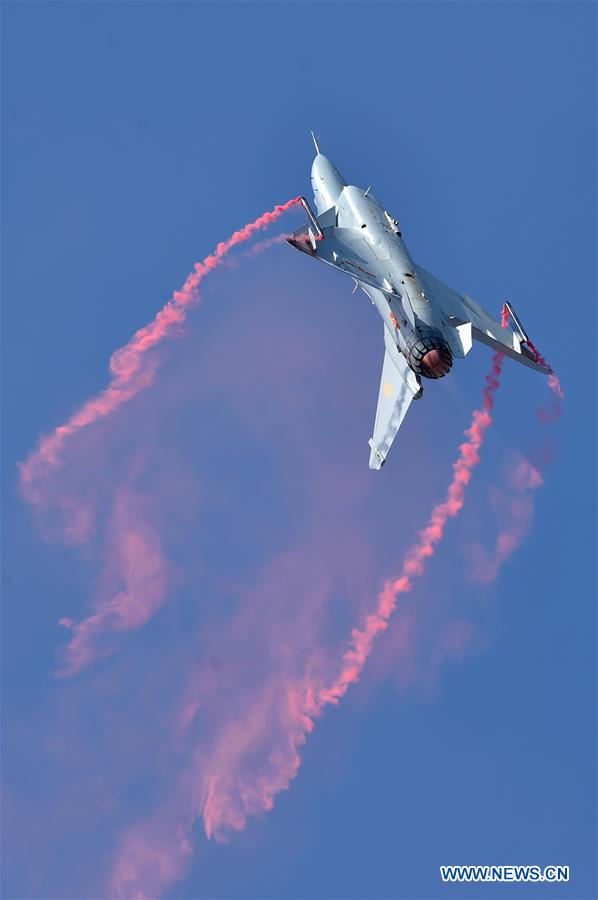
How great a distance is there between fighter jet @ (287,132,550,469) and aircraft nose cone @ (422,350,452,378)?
0.14 ft

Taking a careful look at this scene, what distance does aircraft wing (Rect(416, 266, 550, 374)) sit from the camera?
64.6m

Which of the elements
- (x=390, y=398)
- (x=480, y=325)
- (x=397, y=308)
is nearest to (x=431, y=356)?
(x=397, y=308)

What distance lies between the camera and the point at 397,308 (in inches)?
2452

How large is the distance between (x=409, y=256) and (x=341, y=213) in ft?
17.6

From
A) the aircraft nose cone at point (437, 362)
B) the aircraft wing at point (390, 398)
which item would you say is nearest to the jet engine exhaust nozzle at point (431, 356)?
the aircraft nose cone at point (437, 362)

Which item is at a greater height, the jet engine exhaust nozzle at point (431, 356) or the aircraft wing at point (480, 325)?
the aircraft wing at point (480, 325)

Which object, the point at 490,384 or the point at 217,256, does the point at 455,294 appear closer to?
the point at 490,384

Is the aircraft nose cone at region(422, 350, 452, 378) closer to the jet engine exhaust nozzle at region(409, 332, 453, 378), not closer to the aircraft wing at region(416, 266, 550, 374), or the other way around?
the jet engine exhaust nozzle at region(409, 332, 453, 378)

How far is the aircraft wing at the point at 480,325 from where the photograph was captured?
64562 millimetres

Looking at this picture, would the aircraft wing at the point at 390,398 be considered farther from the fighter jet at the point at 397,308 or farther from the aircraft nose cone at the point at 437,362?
the aircraft nose cone at the point at 437,362

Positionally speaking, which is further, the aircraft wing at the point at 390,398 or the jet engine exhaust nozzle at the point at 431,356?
the aircraft wing at the point at 390,398

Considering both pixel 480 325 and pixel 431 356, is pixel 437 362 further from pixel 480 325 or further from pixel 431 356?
pixel 480 325

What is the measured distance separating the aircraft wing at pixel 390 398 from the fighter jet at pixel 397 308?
4cm

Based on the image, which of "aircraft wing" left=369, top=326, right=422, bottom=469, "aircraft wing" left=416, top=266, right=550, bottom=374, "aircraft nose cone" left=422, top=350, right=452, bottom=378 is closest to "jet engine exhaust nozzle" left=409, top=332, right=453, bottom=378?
"aircraft nose cone" left=422, top=350, right=452, bottom=378
